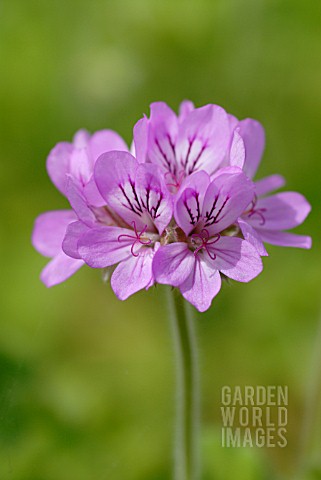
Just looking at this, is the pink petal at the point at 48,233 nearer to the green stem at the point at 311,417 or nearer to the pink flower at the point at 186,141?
the pink flower at the point at 186,141

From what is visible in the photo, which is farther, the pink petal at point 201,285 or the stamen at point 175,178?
the stamen at point 175,178

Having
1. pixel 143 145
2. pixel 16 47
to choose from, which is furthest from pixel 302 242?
pixel 16 47

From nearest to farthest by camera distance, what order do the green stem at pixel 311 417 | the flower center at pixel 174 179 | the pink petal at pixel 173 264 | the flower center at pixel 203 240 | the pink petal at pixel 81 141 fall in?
the pink petal at pixel 173 264, the flower center at pixel 203 240, the flower center at pixel 174 179, the pink petal at pixel 81 141, the green stem at pixel 311 417

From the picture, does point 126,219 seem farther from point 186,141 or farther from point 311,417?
point 311,417

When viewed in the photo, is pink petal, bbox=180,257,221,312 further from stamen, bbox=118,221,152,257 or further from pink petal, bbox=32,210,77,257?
pink petal, bbox=32,210,77,257

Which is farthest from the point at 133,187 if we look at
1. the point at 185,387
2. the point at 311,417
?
the point at 311,417

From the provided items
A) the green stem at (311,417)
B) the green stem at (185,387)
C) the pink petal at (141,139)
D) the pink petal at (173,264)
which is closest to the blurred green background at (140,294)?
the green stem at (311,417)

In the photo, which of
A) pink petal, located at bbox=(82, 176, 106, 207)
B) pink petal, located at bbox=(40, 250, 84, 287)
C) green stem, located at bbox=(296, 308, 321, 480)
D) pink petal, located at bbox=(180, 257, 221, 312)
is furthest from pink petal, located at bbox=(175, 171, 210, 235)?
green stem, located at bbox=(296, 308, 321, 480)
